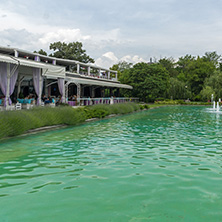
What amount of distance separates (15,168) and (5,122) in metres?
4.60

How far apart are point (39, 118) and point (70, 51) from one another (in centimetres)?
4631

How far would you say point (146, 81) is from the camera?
1737 inches

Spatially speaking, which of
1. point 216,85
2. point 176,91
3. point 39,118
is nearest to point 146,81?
point 176,91

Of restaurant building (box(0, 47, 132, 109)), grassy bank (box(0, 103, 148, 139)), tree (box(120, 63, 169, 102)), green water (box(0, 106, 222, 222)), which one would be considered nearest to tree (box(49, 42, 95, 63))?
tree (box(120, 63, 169, 102))

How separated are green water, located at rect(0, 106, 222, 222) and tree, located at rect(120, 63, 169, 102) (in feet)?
115

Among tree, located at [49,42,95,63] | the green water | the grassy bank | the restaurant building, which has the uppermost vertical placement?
tree, located at [49,42,95,63]

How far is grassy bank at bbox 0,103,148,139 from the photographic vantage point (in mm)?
10758

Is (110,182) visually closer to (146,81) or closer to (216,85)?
(146,81)

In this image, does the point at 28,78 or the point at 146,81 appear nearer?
the point at 28,78

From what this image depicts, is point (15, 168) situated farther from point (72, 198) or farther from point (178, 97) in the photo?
point (178, 97)

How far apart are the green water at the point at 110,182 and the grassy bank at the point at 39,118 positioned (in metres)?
1.36

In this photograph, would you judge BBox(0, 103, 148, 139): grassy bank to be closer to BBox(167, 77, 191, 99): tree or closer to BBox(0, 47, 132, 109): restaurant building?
BBox(0, 47, 132, 109): restaurant building

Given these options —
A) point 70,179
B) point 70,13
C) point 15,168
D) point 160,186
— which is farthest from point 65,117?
point 160,186

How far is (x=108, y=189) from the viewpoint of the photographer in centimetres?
508
